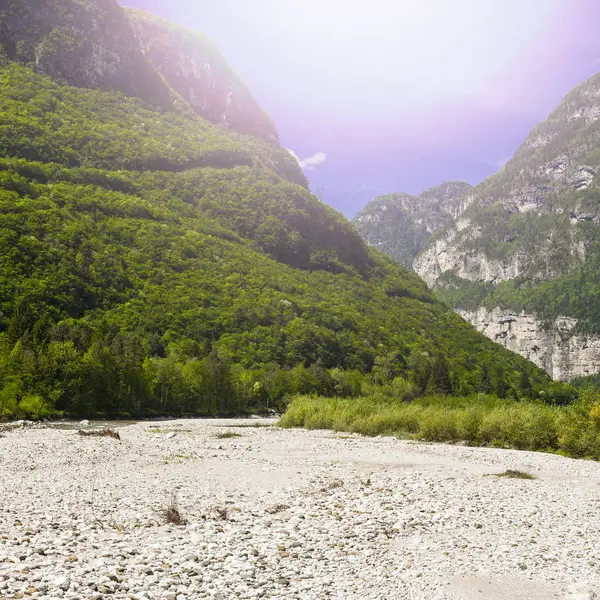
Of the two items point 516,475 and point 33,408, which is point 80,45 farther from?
point 516,475

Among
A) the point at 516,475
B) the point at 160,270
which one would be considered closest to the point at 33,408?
the point at 516,475

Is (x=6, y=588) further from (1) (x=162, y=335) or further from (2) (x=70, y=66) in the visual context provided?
(2) (x=70, y=66)

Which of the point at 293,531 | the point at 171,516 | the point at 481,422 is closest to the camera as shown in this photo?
the point at 293,531

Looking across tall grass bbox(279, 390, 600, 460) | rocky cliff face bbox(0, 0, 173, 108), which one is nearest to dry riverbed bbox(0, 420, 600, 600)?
tall grass bbox(279, 390, 600, 460)

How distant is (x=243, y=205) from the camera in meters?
145

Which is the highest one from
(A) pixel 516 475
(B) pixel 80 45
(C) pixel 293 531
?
(B) pixel 80 45

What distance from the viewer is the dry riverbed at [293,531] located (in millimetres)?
8625

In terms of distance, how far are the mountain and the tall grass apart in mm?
25535

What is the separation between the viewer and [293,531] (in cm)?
1224

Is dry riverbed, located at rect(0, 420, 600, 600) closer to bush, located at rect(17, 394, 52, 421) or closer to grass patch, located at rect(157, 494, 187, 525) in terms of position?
grass patch, located at rect(157, 494, 187, 525)

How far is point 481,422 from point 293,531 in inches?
1081

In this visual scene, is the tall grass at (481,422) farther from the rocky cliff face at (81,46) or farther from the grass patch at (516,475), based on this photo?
the rocky cliff face at (81,46)

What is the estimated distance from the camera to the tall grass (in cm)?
2975

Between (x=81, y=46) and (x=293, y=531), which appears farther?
(x=81, y=46)
